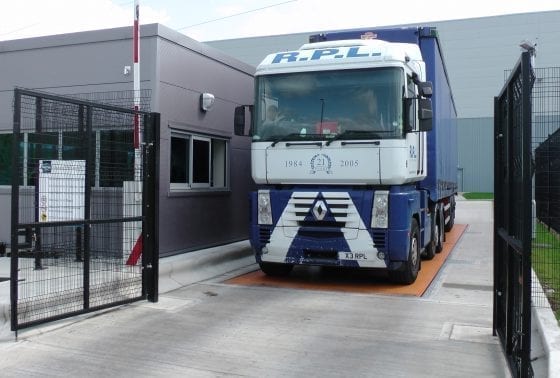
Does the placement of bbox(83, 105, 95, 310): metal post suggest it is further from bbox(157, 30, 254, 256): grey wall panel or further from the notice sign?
bbox(157, 30, 254, 256): grey wall panel

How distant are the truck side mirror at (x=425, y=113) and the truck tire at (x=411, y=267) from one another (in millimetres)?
1516

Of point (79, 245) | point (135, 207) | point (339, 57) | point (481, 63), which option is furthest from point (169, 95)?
point (481, 63)

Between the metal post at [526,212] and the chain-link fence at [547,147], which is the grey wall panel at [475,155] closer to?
the chain-link fence at [547,147]

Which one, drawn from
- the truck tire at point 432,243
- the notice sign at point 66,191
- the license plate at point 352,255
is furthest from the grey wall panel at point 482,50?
the notice sign at point 66,191

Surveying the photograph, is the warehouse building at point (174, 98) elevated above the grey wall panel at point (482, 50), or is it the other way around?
the grey wall panel at point (482, 50)

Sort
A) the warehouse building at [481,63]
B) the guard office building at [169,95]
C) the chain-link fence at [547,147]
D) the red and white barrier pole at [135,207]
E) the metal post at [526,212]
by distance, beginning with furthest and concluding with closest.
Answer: the warehouse building at [481,63] < the guard office building at [169,95] < the red and white barrier pole at [135,207] < the chain-link fence at [547,147] < the metal post at [526,212]

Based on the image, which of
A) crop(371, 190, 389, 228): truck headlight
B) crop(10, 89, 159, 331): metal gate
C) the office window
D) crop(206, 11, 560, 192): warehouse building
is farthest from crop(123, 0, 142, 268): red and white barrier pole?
crop(206, 11, 560, 192): warehouse building

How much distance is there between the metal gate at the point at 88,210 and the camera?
661 cm

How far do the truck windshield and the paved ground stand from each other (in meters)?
2.42

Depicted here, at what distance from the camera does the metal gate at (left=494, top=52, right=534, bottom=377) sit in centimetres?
407

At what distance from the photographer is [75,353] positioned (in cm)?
550

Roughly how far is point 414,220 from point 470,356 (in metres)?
3.92

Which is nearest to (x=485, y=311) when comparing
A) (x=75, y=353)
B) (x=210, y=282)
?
(x=210, y=282)

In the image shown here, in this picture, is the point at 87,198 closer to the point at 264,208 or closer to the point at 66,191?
the point at 66,191
